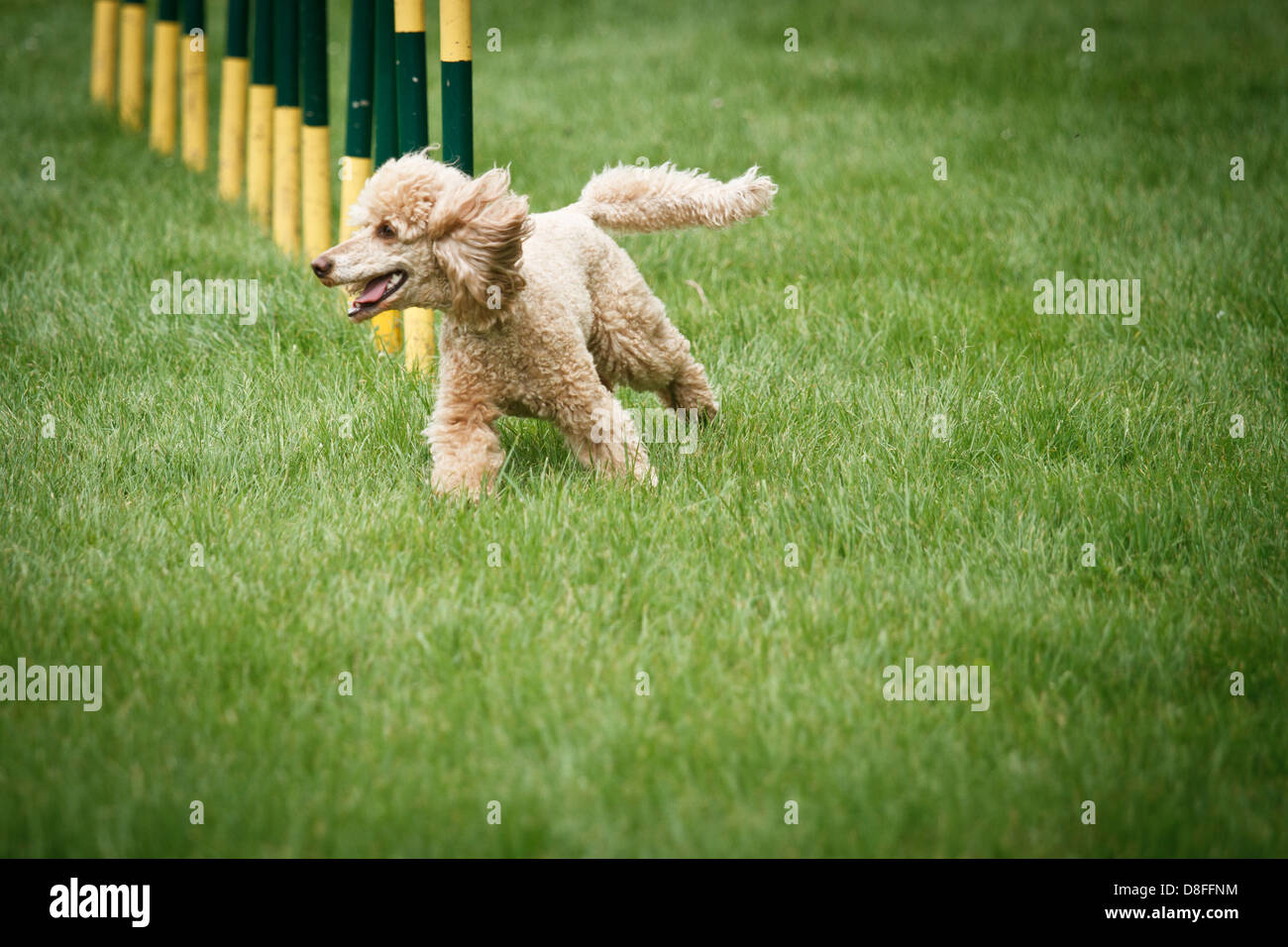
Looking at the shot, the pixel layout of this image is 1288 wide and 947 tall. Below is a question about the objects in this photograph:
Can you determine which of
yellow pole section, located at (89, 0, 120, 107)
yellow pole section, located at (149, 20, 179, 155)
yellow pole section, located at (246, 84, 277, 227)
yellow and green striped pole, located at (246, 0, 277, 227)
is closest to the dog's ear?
yellow and green striped pole, located at (246, 0, 277, 227)

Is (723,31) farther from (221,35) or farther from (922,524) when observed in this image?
(922,524)

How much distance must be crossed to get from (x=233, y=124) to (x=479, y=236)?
4.57m

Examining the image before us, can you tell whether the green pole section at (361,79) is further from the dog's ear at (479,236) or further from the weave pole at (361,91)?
the dog's ear at (479,236)

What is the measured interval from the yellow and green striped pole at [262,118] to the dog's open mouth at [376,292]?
3.60 meters

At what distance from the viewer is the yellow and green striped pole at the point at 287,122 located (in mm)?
6180

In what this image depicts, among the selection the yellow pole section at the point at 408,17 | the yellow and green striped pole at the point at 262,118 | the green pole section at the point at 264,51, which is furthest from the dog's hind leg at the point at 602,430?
the green pole section at the point at 264,51

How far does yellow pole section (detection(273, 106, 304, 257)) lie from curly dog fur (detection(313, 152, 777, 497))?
258 cm

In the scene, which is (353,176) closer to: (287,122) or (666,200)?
(287,122)

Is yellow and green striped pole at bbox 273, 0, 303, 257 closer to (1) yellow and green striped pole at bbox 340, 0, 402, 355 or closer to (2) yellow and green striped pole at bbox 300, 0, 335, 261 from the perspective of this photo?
(2) yellow and green striped pole at bbox 300, 0, 335, 261

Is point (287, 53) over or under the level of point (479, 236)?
over

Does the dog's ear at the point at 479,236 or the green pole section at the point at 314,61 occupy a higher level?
the green pole section at the point at 314,61

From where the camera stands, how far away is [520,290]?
3.63 m

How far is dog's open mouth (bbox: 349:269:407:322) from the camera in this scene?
11.5 feet

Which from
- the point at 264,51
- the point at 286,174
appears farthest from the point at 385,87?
the point at 264,51
